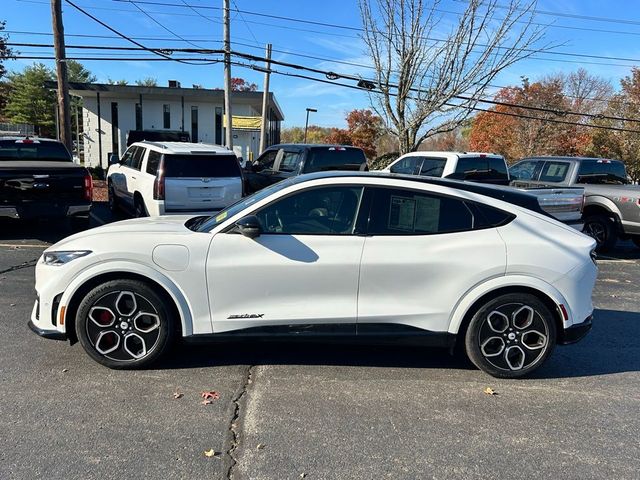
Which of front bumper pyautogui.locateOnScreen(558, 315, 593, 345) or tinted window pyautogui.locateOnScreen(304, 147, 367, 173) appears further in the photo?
tinted window pyautogui.locateOnScreen(304, 147, 367, 173)

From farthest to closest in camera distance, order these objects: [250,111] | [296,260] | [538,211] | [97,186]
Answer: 1. [250,111]
2. [97,186]
3. [538,211]
4. [296,260]

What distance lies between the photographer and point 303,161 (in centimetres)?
1129

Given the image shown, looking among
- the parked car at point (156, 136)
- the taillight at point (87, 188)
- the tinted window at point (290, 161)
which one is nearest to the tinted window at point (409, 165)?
the tinted window at point (290, 161)

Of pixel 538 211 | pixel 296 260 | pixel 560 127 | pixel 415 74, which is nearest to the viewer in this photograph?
pixel 296 260

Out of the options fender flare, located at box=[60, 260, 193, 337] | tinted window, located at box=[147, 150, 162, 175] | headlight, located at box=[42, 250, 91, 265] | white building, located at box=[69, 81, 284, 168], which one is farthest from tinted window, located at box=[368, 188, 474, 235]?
white building, located at box=[69, 81, 284, 168]

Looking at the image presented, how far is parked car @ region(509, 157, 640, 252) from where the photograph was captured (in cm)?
994

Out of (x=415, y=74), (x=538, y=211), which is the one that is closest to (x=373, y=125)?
(x=415, y=74)

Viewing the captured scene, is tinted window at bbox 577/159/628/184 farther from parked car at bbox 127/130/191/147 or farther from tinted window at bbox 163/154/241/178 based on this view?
parked car at bbox 127/130/191/147

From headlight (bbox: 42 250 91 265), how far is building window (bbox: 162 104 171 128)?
26.1 m

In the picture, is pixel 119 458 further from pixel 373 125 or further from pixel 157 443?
pixel 373 125

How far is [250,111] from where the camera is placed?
29453 mm

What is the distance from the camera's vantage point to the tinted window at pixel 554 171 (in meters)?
10.7

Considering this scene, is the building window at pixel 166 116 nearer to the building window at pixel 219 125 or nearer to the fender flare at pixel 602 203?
the building window at pixel 219 125

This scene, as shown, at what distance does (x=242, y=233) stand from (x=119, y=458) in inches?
67.9
